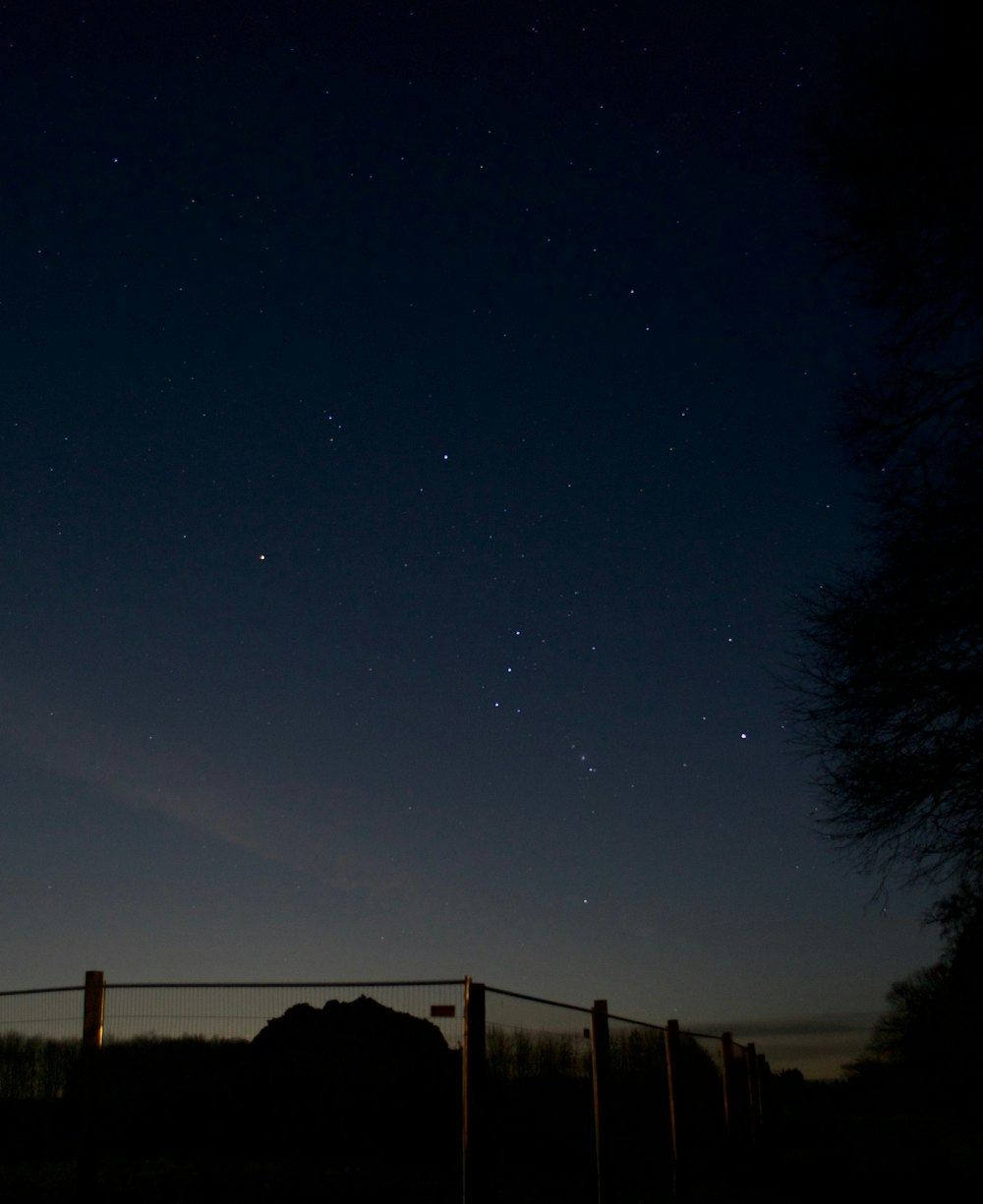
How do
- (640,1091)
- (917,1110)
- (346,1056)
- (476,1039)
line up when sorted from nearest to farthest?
(476,1039) → (640,1091) → (346,1056) → (917,1110)

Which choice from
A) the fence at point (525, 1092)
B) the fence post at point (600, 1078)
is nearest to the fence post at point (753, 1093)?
the fence at point (525, 1092)

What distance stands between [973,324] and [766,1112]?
14.9 m

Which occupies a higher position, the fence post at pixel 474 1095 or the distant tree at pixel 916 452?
the distant tree at pixel 916 452

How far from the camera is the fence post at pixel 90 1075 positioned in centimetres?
779

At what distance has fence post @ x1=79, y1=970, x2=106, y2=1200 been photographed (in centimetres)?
779

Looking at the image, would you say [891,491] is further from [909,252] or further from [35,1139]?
[35,1139]

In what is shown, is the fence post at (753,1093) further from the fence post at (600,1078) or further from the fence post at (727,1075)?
the fence post at (600,1078)

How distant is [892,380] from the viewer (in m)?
8.97

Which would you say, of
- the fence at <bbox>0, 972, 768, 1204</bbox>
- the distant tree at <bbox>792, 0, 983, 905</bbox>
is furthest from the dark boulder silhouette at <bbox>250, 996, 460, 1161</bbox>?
the distant tree at <bbox>792, 0, 983, 905</bbox>

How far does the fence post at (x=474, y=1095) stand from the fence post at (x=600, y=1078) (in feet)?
4.99

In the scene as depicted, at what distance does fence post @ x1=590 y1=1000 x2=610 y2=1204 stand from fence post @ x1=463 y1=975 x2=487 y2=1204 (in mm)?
1520

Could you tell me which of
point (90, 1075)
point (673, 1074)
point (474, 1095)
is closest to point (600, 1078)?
point (474, 1095)

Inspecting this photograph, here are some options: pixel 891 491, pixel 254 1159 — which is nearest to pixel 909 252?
pixel 891 491

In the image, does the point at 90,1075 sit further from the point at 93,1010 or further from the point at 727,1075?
the point at 727,1075
